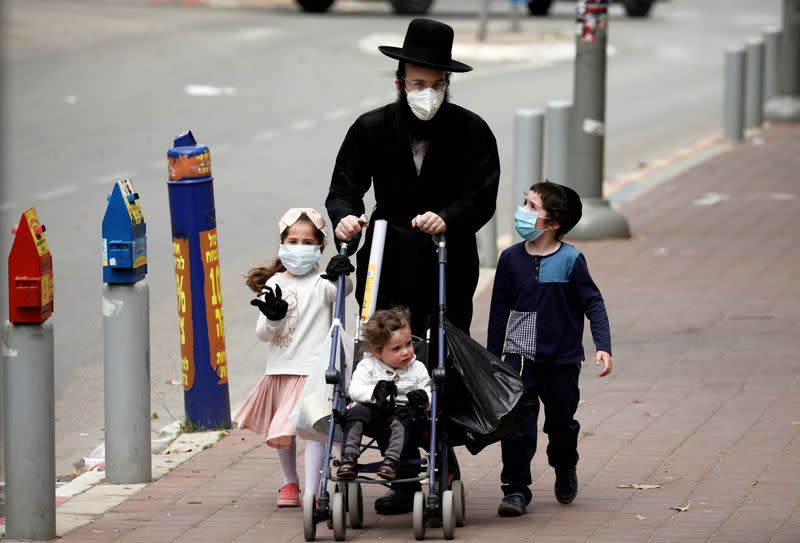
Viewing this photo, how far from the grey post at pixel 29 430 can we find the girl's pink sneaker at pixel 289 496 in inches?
38.2

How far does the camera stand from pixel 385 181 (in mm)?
6746

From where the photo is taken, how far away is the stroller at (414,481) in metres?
6.10

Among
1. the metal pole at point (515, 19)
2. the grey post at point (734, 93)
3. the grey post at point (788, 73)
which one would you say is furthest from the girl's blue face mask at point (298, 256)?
the metal pole at point (515, 19)

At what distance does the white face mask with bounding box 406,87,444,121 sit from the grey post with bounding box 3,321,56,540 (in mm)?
1668

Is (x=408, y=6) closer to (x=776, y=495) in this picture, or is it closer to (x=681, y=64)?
(x=681, y=64)

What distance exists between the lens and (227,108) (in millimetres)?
22156

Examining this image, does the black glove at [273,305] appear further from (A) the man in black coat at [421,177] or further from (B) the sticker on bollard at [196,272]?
(B) the sticker on bollard at [196,272]

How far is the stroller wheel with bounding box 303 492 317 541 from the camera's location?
20.0 ft

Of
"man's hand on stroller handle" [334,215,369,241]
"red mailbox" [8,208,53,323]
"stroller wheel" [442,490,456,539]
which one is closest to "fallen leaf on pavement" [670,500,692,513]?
"stroller wheel" [442,490,456,539]

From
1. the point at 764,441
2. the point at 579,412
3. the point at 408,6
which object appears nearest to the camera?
the point at 764,441

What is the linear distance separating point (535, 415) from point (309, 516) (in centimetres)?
113

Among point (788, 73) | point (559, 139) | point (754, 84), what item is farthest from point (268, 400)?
point (788, 73)

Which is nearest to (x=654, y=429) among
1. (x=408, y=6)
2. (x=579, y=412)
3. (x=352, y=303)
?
(x=579, y=412)

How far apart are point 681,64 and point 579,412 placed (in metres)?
21.3
